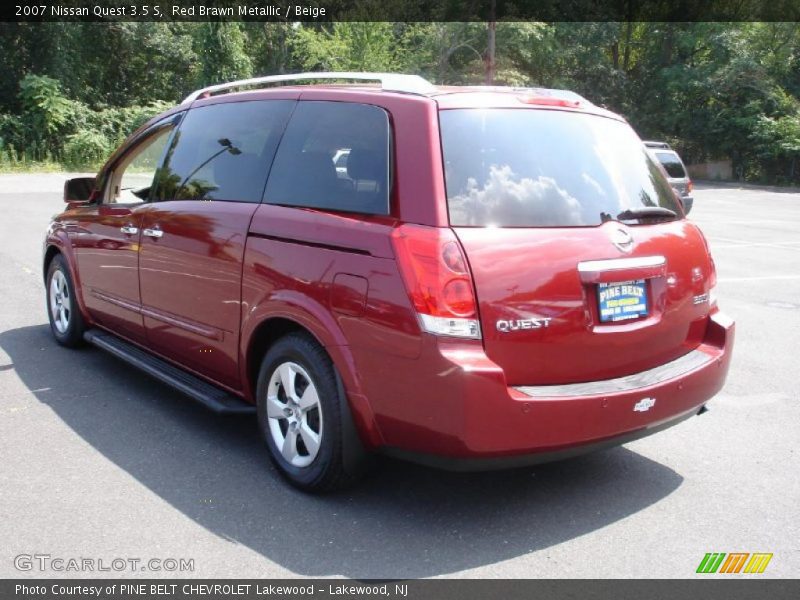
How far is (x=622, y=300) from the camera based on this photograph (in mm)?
3633

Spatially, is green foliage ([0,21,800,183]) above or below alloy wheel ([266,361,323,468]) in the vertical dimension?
above

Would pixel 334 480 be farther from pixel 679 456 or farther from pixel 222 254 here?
pixel 679 456

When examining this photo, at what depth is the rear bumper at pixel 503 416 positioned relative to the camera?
323 cm

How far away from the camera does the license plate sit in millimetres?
3562

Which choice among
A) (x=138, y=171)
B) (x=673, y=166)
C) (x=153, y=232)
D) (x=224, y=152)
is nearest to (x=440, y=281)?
(x=224, y=152)

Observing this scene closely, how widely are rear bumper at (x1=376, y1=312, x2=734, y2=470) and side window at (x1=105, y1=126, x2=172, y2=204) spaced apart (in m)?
2.89

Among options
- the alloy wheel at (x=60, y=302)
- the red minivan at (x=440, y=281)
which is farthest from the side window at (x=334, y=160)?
the alloy wheel at (x=60, y=302)

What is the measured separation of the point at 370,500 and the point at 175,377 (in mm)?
1561

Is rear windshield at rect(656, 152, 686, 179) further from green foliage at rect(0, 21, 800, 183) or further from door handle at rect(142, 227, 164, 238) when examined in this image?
green foliage at rect(0, 21, 800, 183)

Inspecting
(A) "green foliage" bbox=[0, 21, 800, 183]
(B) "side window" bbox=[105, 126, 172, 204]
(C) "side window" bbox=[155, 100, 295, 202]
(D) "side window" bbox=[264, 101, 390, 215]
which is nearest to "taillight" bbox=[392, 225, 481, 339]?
(D) "side window" bbox=[264, 101, 390, 215]

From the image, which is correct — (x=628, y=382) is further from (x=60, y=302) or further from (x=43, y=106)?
(x=43, y=106)

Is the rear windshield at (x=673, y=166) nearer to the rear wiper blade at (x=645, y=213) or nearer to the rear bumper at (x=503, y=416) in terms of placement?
the rear wiper blade at (x=645, y=213)

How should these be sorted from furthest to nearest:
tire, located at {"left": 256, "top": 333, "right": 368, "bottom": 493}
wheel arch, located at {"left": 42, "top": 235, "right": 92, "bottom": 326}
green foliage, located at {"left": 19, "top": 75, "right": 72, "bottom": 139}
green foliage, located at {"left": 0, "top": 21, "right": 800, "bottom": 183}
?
1. green foliage, located at {"left": 0, "top": 21, "right": 800, "bottom": 183}
2. green foliage, located at {"left": 19, "top": 75, "right": 72, "bottom": 139}
3. wheel arch, located at {"left": 42, "top": 235, "right": 92, "bottom": 326}
4. tire, located at {"left": 256, "top": 333, "right": 368, "bottom": 493}
